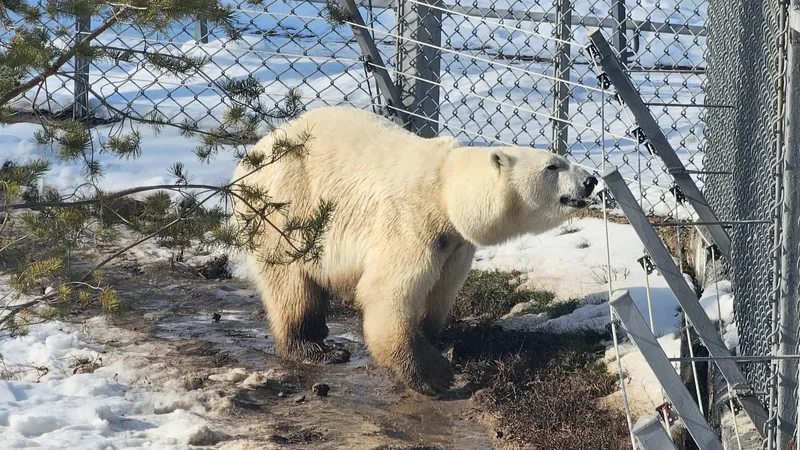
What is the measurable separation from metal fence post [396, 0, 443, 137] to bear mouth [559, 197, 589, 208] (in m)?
1.68

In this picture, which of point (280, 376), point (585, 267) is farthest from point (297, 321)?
point (585, 267)

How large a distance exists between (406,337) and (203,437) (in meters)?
1.40

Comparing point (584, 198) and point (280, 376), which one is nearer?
point (584, 198)

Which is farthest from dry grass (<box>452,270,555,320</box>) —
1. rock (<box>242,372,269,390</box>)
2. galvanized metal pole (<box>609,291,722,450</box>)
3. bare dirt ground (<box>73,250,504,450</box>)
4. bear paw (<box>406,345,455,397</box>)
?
galvanized metal pole (<box>609,291,722,450</box>)

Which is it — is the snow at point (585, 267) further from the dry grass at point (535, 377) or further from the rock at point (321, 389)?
the rock at point (321, 389)

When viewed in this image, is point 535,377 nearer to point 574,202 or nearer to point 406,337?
point 406,337

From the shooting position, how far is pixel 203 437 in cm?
439

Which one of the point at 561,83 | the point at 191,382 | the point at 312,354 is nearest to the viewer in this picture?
the point at 191,382

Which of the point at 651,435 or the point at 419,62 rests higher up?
the point at 419,62

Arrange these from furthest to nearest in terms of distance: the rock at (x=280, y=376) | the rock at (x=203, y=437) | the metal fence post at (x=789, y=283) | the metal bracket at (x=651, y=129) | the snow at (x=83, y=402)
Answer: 1. the rock at (x=280, y=376)
2. the rock at (x=203, y=437)
3. the snow at (x=83, y=402)
4. the metal bracket at (x=651, y=129)
5. the metal fence post at (x=789, y=283)

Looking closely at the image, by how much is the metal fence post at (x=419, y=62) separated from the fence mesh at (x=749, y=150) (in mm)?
2263

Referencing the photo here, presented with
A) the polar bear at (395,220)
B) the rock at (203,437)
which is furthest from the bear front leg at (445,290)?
the rock at (203,437)

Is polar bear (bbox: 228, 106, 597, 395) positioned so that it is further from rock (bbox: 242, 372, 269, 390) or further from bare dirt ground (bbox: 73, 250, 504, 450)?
rock (bbox: 242, 372, 269, 390)

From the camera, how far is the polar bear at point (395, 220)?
17.7 feet
